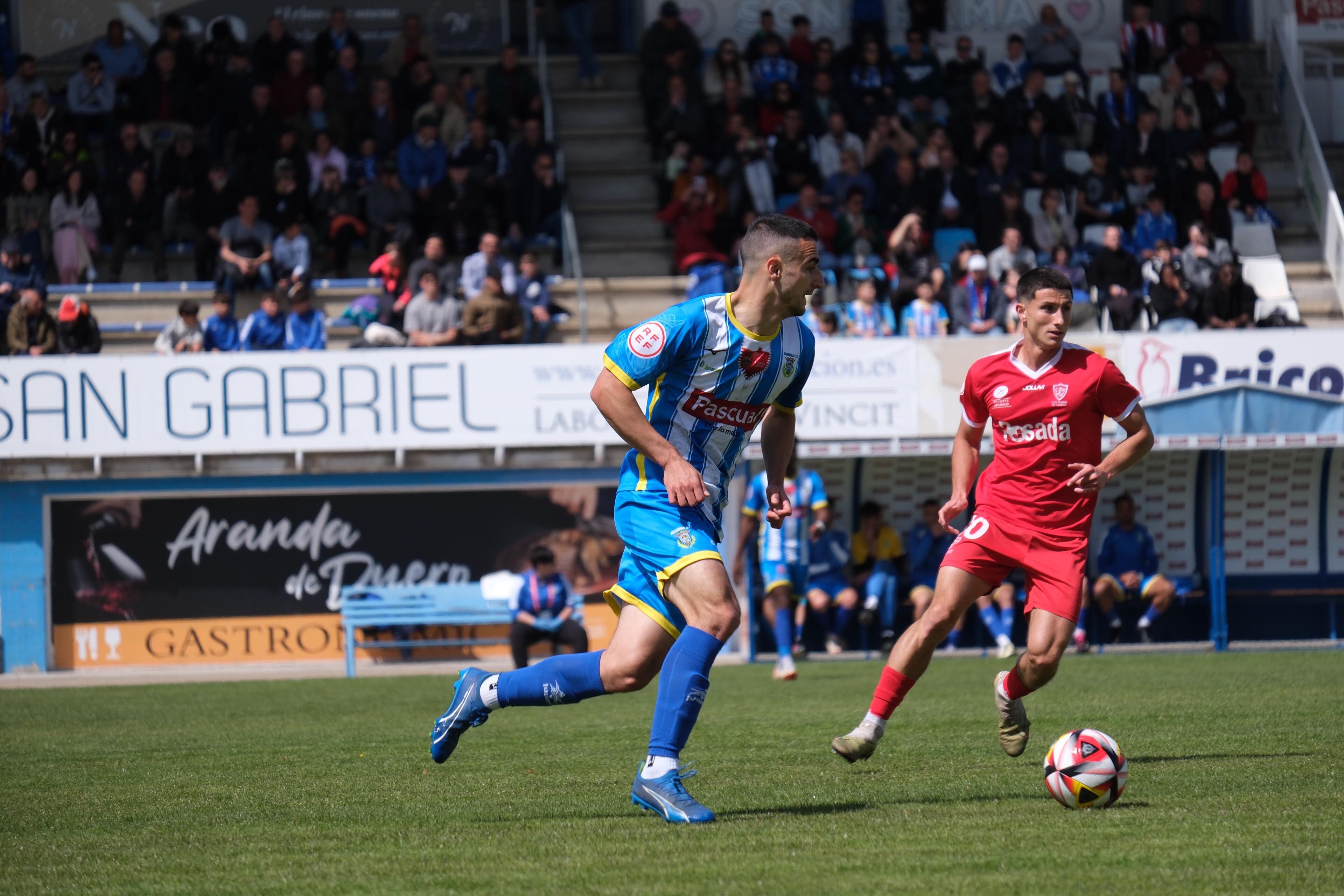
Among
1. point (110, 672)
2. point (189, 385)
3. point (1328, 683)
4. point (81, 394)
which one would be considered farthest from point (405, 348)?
point (1328, 683)

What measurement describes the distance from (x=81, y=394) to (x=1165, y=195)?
13.9 metres

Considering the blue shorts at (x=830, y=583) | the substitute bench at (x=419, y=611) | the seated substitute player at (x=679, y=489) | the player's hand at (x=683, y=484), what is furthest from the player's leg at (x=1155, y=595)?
the player's hand at (x=683, y=484)

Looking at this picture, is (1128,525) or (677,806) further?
(1128,525)

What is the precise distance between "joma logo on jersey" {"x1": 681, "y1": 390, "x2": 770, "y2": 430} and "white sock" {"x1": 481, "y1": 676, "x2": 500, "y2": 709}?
4.04ft

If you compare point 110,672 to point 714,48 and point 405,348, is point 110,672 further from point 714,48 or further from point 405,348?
point 714,48

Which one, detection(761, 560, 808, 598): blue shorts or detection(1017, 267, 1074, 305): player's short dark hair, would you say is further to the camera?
detection(761, 560, 808, 598): blue shorts

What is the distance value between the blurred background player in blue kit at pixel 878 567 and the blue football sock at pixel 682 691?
11.0 metres

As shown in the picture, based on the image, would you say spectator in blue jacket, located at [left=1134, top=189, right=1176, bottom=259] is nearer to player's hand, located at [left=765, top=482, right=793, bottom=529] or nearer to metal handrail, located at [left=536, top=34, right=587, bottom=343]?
metal handrail, located at [left=536, top=34, right=587, bottom=343]

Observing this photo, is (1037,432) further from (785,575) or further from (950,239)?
(950,239)

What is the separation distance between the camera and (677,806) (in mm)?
5379

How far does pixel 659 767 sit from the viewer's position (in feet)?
17.9

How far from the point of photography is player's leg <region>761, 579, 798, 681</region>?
13.2m

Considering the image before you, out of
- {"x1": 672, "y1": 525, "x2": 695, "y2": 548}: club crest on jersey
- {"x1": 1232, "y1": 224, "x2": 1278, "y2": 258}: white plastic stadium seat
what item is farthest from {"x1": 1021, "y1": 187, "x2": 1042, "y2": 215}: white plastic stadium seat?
{"x1": 672, "y1": 525, "x2": 695, "y2": 548}: club crest on jersey

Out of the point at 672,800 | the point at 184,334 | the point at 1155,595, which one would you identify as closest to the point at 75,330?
the point at 184,334
